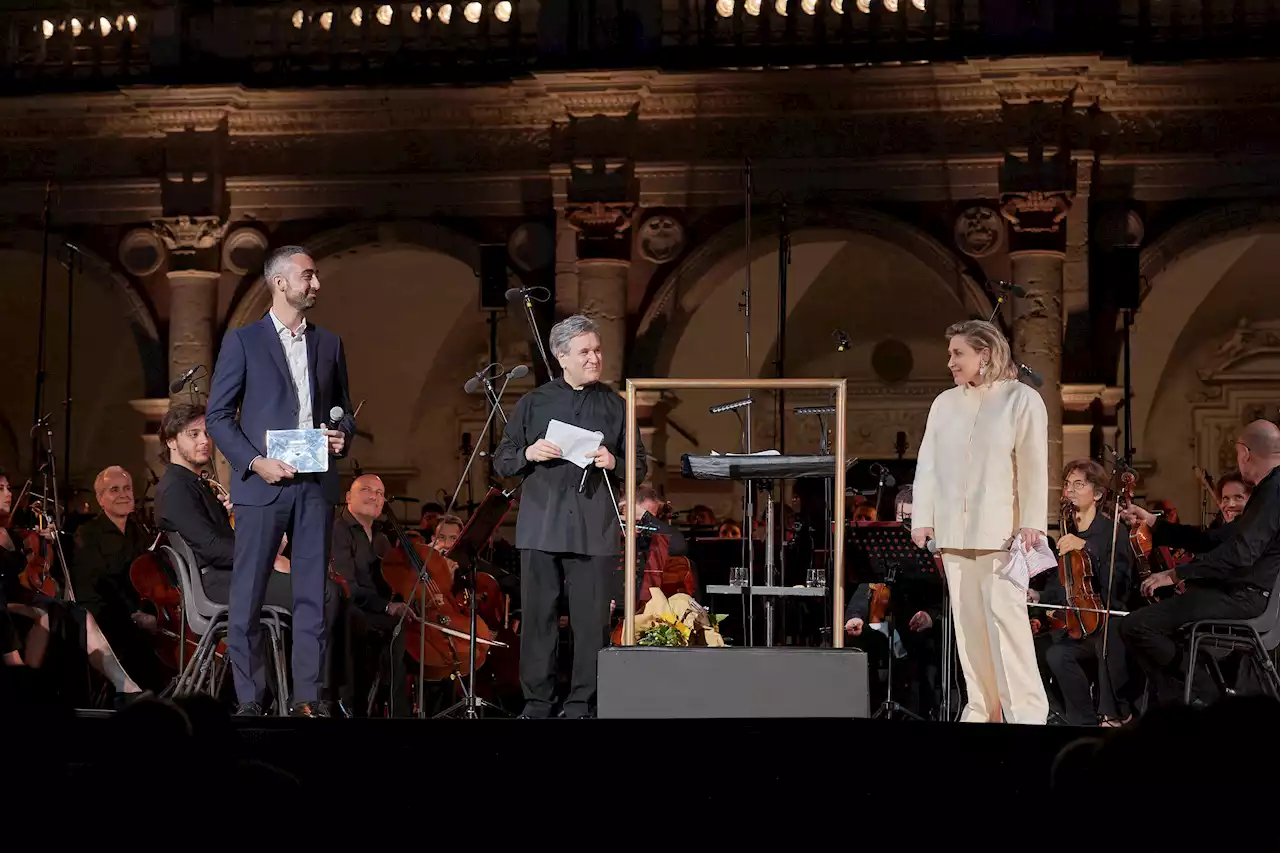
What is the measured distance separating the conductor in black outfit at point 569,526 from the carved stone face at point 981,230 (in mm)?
8479

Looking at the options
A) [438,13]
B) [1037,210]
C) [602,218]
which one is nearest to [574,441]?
[602,218]

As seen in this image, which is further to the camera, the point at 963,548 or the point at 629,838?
the point at 963,548

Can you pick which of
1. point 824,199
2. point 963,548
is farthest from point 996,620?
point 824,199

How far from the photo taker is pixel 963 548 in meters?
6.67

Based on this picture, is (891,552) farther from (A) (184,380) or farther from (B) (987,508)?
(A) (184,380)

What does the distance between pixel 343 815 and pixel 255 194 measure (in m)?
12.2

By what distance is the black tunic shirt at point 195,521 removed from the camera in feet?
23.4

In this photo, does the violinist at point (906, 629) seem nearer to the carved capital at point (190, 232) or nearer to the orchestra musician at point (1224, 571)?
the orchestra musician at point (1224, 571)

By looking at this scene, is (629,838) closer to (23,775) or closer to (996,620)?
(23,775)

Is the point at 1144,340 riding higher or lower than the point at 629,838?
higher

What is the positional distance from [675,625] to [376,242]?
9.54 meters

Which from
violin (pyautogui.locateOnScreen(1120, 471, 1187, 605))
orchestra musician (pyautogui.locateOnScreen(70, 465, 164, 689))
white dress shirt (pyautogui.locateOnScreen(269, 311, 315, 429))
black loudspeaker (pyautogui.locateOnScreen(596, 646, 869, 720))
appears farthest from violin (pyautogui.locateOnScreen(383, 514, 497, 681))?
violin (pyautogui.locateOnScreen(1120, 471, 1187, 605))

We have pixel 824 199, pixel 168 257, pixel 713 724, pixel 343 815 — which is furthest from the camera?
pixel 168 257

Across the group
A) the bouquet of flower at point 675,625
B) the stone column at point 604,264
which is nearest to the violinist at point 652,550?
the bouquet of flower at point 675,625
